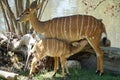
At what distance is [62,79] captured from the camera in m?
5.34

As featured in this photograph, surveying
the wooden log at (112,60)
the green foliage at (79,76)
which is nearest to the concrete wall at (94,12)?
the wooden log at (112,60)

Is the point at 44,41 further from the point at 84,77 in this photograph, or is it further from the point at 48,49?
the point at 84,77

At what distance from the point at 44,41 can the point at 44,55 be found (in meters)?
0.19

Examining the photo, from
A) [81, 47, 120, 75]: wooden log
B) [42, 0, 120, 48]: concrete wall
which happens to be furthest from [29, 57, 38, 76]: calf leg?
[42, 0, 120, 48]: concrete wall

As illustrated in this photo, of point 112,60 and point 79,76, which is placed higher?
point 112,60

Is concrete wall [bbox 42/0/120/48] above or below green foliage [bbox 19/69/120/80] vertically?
below

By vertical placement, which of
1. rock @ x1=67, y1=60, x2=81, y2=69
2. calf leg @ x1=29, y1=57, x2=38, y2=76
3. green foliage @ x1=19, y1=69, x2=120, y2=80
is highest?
calf leg @ x1=29, y1=57, x2=38, y2=76

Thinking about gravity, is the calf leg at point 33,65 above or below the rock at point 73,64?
above

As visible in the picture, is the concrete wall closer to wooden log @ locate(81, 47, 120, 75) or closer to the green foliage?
wooden log @ locate(81, 47, 120, 75)

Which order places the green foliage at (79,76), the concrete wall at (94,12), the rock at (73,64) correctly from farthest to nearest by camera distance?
the concrete wall at (94,12) → the rock at (73,64) → the green foliage at (79,76)

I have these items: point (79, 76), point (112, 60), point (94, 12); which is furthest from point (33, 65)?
point (94, 12)

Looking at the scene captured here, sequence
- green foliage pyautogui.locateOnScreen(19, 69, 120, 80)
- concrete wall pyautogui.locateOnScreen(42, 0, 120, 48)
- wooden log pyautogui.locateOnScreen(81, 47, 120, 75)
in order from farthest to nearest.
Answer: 1. concrete wall pyautogui.locateOnScreen(42, 0, 120, 48)
2. wooden log pyautogui.locateOnScreen(81, 47, 120, 75)
3. green foliage pyautogui.locateOnScreen(19, 69, 120, 80)

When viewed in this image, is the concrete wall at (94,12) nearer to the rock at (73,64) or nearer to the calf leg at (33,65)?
the rock at (73,64)

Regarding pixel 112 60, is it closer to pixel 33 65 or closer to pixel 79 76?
pixel 79 76
